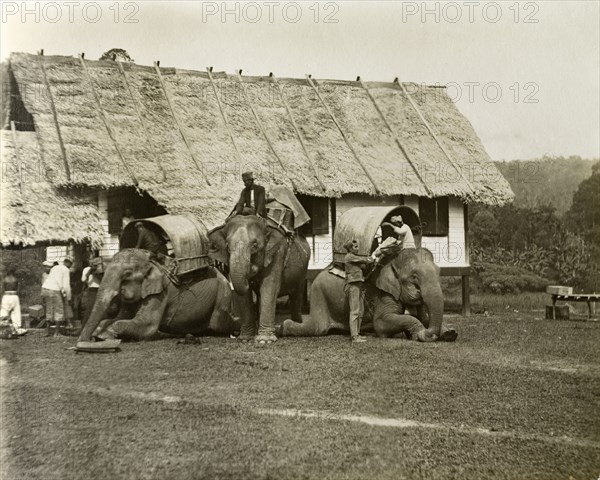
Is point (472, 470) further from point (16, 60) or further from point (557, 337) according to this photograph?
point (16, 60)

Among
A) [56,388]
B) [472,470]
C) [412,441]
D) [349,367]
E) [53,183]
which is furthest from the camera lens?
[53,183]

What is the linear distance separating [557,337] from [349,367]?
511 centimetres

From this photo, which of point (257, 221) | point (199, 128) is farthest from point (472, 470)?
point (199, 128)

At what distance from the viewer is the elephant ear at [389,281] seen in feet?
39.9

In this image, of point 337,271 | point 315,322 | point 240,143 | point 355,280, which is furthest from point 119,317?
point 240,143

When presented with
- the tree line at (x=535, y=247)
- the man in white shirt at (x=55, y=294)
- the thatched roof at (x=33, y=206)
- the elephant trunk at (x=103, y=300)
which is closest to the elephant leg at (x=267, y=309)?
the elephant trunk at (x=103, y=300)

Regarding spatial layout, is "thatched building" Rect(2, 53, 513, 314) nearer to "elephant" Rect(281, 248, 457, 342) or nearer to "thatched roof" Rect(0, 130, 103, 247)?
"thatched roof" Rect(0, 130, 103, 247)

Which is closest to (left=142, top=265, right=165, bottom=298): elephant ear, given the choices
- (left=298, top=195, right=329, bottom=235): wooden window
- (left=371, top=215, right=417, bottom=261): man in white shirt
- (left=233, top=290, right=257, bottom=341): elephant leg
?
(left=233, top=290, right=257, bottom=341): elephant leg

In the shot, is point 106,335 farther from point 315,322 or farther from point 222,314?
point 315,322

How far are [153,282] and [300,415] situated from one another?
5547 millimetres

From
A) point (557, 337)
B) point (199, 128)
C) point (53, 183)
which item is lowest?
point (557, 337)

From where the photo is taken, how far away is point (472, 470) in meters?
5.67

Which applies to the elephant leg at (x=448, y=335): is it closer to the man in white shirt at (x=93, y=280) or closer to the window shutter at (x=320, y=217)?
the man in white shirt at (x=93, y=280)

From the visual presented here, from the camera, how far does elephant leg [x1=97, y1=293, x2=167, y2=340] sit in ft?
37.1
